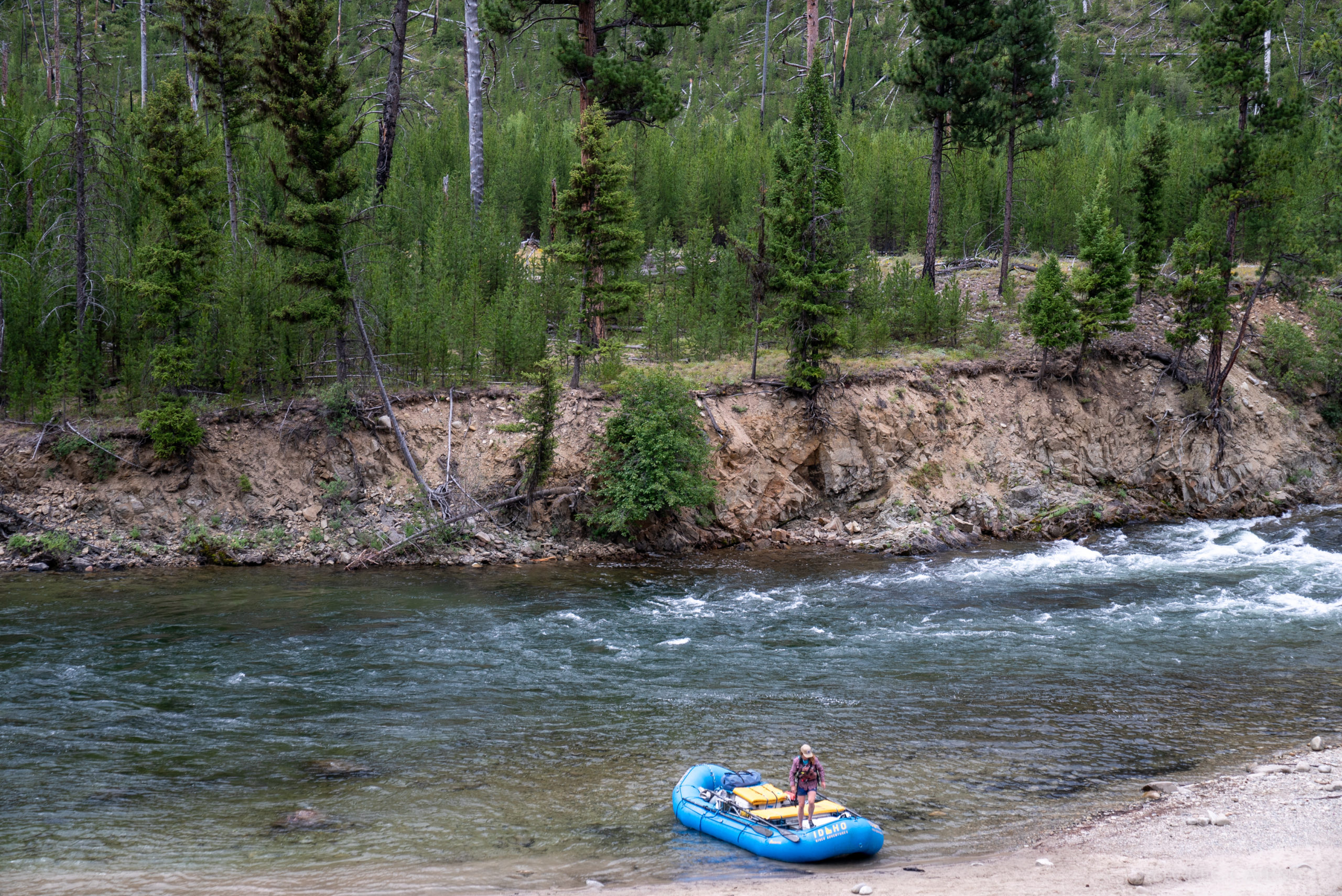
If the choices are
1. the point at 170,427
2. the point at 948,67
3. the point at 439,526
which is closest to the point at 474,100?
the point at 170,427

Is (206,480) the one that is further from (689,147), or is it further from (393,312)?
(689,147)

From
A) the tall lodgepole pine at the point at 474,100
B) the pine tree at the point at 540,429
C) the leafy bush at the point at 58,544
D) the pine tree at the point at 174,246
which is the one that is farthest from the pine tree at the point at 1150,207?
the leafy bush at the point at 58,544

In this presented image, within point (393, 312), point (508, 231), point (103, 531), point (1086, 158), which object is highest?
point (1086, 158)

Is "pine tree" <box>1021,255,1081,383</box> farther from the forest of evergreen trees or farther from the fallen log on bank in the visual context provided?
the fallen log on bank

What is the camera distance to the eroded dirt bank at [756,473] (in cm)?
2152

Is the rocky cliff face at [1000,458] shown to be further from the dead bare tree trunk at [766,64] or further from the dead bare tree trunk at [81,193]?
the dead bare tree trunk at [766,64]

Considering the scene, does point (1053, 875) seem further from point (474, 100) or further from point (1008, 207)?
point (474, 100)

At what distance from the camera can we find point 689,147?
133ft

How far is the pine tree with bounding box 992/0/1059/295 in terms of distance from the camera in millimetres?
30266

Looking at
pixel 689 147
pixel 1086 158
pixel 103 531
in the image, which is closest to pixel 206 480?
pixel 103 531

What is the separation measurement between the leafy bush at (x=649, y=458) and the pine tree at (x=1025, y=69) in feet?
50.4

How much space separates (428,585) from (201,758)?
28.2ft

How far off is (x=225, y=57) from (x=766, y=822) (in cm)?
2532

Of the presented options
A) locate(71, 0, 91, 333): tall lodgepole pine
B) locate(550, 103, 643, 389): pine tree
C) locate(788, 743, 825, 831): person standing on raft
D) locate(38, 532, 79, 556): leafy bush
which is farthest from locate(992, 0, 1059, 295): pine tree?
locate(38, 532, 79, 556): leafy bush
